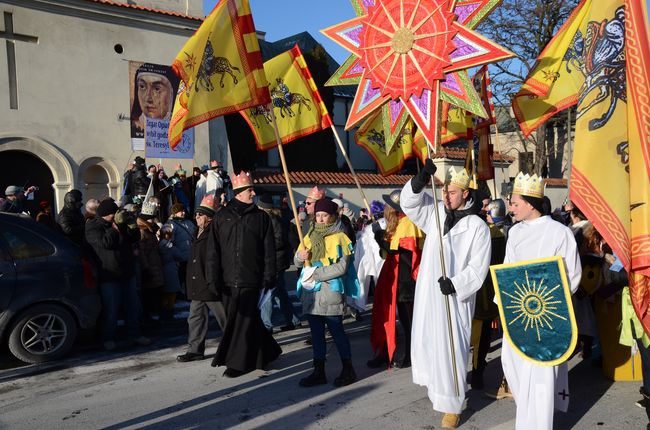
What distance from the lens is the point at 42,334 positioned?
21.0 ft

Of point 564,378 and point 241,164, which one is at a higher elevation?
point 241,164

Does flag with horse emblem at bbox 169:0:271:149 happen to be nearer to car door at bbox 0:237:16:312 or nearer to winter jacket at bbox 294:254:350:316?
winter jacket at bbox 294:254:350:316

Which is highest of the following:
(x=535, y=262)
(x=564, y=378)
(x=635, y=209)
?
(x=635, y=209)

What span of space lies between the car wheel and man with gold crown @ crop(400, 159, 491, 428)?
4.10 metres

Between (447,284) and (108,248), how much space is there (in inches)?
161

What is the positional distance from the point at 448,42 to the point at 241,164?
615 inches

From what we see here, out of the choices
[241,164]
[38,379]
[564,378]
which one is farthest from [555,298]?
[241,164]

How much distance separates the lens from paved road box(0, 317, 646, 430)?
14.8 ft

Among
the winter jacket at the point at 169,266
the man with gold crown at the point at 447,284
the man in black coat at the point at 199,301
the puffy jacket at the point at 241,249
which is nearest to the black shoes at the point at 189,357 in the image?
the man in black coat at the point at 199,301

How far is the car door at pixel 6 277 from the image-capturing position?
615 cm

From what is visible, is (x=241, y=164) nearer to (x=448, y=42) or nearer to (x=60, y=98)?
(x=60, y=98)

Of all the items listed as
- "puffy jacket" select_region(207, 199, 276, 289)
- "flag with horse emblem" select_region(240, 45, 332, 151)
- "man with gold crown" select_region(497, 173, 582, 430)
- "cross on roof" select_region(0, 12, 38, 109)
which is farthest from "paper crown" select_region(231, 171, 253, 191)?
"cross on roof" select_region(0, 12, 38, 109)

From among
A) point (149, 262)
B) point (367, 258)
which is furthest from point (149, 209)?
point (367, 258)

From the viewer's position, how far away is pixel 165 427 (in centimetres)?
446
